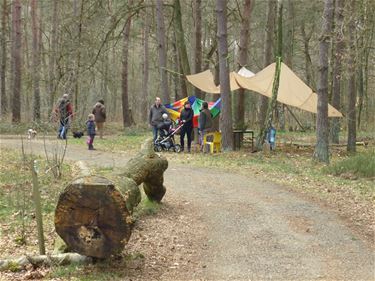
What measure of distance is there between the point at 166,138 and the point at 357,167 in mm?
6338

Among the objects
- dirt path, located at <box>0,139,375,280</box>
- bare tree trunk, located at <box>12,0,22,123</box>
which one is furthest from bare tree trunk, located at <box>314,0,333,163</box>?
bare tree trunk, located at <box>12,0,22,123</box>

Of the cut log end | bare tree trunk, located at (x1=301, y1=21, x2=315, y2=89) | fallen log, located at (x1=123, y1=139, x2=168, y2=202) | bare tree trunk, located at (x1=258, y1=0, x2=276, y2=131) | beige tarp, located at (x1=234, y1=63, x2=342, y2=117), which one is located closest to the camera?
the cut log end

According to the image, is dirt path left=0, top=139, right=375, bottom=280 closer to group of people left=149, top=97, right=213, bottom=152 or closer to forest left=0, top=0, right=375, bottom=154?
forest left=0, top=0, right=375, bottom=154

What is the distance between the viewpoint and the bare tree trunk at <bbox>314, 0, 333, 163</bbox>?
14320mm

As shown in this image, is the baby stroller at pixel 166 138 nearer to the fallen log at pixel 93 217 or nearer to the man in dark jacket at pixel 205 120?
the man in dark jacket at pixel 205 120

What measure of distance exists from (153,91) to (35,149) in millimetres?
30629

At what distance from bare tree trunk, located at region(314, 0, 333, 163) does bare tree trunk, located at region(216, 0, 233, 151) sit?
3.08m

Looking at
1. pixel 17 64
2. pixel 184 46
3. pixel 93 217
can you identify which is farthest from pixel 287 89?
pixel 93 217

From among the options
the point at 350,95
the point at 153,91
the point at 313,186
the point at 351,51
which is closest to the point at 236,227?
the point at 313,186

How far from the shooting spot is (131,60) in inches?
1823

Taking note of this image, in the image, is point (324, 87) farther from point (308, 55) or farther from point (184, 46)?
point (308, 55)

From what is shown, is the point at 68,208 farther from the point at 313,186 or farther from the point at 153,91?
the point at 153,91

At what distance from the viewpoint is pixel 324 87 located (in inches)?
579

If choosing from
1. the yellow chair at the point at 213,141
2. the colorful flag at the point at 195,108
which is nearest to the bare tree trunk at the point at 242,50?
the colorful flag at the point at 195,108
